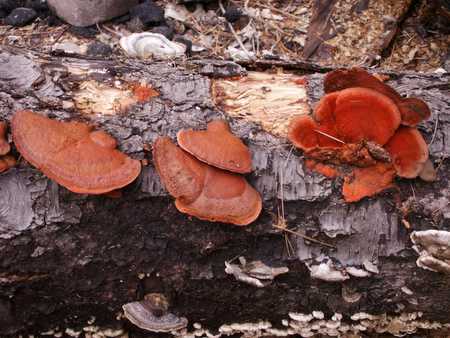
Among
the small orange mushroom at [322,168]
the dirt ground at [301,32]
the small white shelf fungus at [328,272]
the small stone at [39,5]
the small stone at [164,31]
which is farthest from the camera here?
the small stone at [39,5]

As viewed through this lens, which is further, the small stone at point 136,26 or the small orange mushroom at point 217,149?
the small stone at point 136,26

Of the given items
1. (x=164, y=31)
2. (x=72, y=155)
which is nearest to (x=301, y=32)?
(x=164, y=31)

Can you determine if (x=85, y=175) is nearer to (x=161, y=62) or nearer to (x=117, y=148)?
(x=117, y=148)

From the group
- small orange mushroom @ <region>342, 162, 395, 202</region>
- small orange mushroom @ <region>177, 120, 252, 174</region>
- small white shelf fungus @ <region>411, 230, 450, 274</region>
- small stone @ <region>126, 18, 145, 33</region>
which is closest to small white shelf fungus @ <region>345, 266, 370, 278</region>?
small white shelf fungus @ <region>411, 230, 450, 274</region>

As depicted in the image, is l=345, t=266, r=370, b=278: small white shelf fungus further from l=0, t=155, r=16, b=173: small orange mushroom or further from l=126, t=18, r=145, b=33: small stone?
l=126, t=18, r=145, b=33: small stone

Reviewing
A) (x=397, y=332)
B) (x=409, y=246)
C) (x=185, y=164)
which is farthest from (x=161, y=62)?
(x=397, y=332)

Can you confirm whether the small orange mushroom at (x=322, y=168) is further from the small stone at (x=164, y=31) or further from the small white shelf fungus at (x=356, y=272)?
the small stone at (x=164, y=31)

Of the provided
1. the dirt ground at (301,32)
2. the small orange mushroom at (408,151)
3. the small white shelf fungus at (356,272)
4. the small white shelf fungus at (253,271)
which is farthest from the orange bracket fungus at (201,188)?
the dirt ground at (301,32)

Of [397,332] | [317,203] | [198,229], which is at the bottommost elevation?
[397,332]
